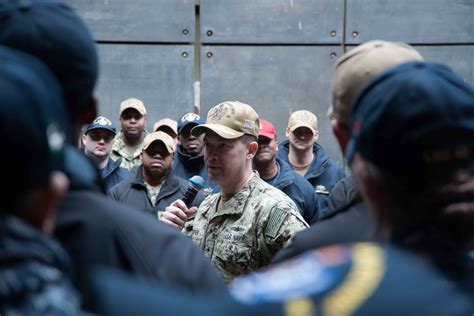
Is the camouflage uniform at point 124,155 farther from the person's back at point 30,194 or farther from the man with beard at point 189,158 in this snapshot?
the person's back at point 30,194

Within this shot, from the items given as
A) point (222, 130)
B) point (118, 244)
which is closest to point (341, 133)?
point (118, 244)

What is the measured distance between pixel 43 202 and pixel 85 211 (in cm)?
52

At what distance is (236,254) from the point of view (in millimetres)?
4633

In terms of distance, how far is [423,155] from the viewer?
1596 millimetres

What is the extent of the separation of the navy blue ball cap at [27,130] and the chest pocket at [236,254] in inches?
125

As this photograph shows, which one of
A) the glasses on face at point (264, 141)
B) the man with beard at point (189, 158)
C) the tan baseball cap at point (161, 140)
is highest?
the glasses on face at point (264, 141)

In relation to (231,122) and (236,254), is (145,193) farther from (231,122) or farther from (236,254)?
(236,254)

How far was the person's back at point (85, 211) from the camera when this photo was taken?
6.46ft

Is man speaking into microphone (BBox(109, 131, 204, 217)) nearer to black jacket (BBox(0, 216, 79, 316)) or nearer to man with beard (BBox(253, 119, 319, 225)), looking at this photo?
man with beard (BBox(253, 119, 319, 225))

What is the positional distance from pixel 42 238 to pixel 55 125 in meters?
0.18

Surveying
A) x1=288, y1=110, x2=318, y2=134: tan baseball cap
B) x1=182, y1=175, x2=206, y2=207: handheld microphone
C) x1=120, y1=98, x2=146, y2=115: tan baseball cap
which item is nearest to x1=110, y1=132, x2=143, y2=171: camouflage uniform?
x1=120, y1=98, x2=146, y2=115: tan baseball cap

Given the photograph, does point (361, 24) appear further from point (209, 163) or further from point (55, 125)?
point (55, 125)

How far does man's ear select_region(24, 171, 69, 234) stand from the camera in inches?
57.7

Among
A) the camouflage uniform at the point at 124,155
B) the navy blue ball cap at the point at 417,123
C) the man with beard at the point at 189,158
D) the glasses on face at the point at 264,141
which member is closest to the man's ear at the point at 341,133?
the navy blue ball cap at the point at 417,123
